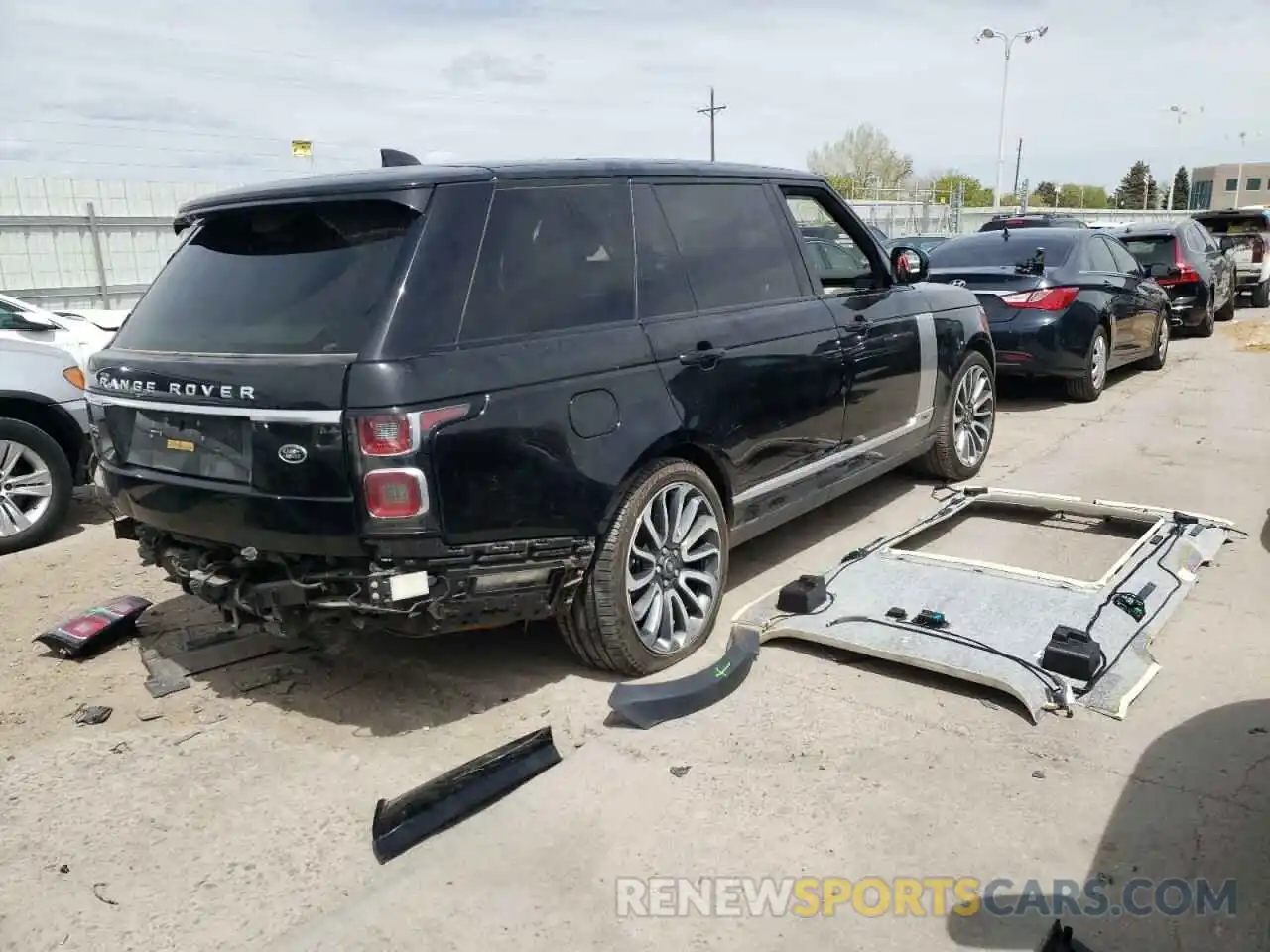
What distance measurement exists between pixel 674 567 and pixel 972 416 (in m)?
3.46

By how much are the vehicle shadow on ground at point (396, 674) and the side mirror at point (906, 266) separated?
9.44 ft

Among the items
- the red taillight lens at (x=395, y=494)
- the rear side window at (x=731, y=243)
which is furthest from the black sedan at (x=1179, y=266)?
the red taillight lens at (x=395, y=494)

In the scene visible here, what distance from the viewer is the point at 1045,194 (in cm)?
9319

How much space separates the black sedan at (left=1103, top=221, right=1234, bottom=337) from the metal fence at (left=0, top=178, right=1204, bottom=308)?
1321cm

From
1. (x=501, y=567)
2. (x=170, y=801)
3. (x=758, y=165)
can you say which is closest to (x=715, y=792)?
(x=501, y=567)

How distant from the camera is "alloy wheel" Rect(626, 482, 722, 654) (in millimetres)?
3787

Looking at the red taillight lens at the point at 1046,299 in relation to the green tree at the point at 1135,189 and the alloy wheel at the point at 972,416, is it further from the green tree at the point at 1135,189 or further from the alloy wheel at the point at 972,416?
the green tree at the point at 1135,189

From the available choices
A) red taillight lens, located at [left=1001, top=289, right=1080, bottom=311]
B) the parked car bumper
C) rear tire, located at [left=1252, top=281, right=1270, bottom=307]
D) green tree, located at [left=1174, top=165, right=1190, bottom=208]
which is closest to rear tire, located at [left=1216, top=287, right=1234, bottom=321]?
rear tire, located at [left=1252, top=281, right=1270, bottom=307]

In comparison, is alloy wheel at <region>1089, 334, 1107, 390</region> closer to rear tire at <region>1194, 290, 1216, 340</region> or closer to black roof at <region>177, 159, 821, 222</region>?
rear tire at <region>1194, 290, 1216, 340</region>

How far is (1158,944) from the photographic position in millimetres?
2402

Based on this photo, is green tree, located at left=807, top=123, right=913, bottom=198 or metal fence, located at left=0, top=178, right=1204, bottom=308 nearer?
metal fence, located at left=0, top=178, right=1204, bottom=308

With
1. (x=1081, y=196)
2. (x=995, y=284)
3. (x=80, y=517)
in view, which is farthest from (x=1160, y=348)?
(x=1081, y=196)

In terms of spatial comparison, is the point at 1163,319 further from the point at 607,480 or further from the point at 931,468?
the point at 607,480

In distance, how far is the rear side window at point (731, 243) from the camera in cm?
421
